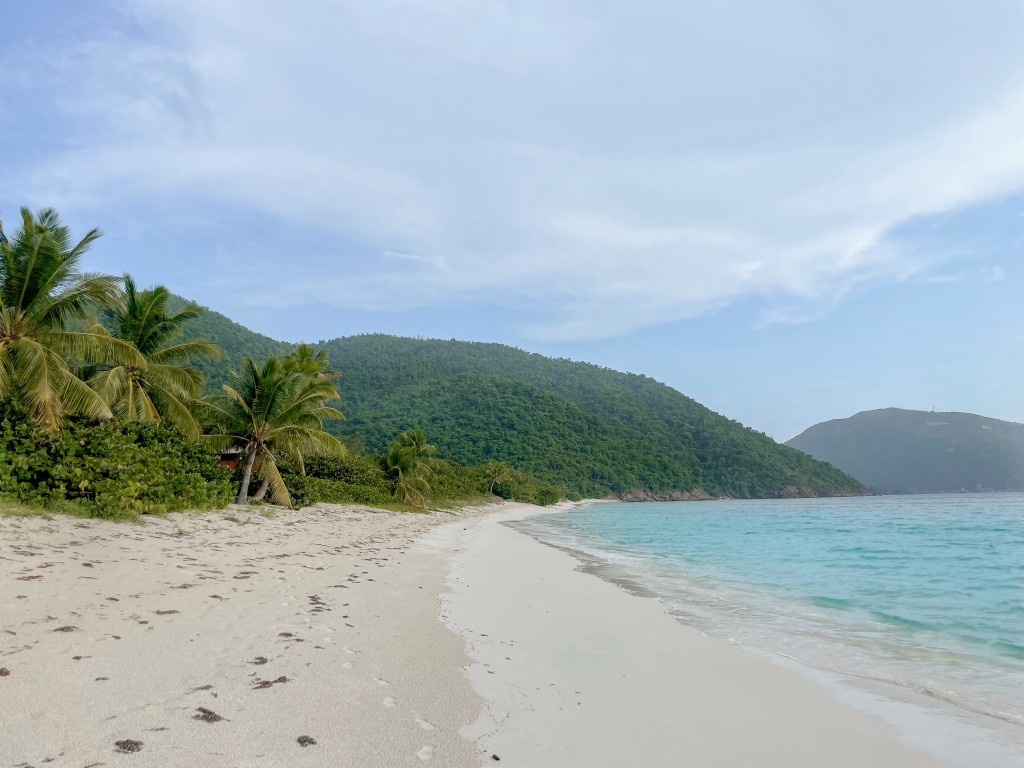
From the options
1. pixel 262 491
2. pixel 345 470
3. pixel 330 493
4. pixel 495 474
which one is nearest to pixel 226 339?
pixel 495 474

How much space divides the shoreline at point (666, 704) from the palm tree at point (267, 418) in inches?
627

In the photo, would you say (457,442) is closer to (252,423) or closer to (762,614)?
(252,423)

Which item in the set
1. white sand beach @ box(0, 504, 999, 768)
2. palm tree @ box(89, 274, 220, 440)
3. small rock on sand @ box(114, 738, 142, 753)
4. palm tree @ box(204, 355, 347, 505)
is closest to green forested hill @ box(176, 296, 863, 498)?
palm tree @ box(204, 355, 347, 505)

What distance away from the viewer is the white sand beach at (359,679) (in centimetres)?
351

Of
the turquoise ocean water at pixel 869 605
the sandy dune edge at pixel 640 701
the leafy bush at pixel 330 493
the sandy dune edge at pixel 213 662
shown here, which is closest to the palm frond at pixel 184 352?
the leafy bush at pixel 330 493

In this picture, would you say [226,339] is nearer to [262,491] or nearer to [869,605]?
[262,491]

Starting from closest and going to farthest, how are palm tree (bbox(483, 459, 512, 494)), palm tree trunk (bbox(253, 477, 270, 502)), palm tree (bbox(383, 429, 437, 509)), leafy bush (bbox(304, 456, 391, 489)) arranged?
palm tree trunk (bbox(253, 477, 270, 502)), leafy bush (bbox(304, 456, 391, 489)), palm tree (bbox(383, 429, 437, 509)), palm tree (bbox(483, 459, 512, 494))

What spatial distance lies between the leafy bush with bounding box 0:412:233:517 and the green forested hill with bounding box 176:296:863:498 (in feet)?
242

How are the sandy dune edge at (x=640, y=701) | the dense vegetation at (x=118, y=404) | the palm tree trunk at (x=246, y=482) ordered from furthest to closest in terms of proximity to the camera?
the palm tree trunk at (x=246, y=482)
the dense vegetation at (x=118, y=404)
the sandy dune edge at (x=640, y=701)

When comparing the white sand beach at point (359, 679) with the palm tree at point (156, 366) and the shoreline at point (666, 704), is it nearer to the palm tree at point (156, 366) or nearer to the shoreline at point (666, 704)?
the shoreline at point (666, 704)

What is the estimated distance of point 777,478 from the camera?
140 m

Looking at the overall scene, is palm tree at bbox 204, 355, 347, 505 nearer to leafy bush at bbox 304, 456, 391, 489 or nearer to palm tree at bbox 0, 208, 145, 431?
palm tree at bbox 0, 208, 145, 431

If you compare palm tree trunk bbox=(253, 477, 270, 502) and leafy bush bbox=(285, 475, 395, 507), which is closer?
palm tree trunk bbox=(253, 477, 270, 502)

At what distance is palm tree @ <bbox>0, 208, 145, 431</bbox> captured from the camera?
12.4 meters
